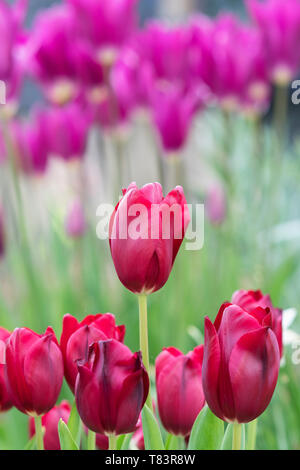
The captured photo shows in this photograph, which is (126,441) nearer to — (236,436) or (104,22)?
(236,436)

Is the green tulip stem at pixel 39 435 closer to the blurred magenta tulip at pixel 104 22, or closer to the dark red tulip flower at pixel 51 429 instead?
the dark red tulip flower at pixel 51 429

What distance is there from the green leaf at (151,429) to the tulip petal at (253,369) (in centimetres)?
4

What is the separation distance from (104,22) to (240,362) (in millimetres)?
542

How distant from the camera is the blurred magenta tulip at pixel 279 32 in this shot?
736 millimetres

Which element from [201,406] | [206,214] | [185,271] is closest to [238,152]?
[206,214]

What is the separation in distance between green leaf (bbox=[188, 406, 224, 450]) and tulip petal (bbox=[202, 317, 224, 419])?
0.03m

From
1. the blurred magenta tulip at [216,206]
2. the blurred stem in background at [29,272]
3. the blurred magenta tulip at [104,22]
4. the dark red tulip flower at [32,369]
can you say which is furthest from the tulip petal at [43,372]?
the blurred magenta tulip at [216,206]

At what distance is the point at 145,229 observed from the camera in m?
0.24

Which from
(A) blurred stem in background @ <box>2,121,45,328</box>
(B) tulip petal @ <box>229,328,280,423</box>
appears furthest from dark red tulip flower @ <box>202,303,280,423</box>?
(A) blurred stem in background @ <box>2,121,45,328</box>

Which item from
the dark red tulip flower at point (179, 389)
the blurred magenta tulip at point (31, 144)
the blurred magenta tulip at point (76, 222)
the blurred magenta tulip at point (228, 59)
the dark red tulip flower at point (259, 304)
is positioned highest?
the blurred magenta tulip at point (228, 59)

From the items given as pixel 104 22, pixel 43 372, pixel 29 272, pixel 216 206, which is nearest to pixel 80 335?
pixel 43 372

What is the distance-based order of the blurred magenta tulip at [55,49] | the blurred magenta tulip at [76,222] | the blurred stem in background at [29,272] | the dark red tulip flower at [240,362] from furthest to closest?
the blurred magenta tulip at [76,222]
the blurred magenta tulip at [55,49]
the blurred stem in background at [29,272]
the dark red tulip flower at [240,362]
